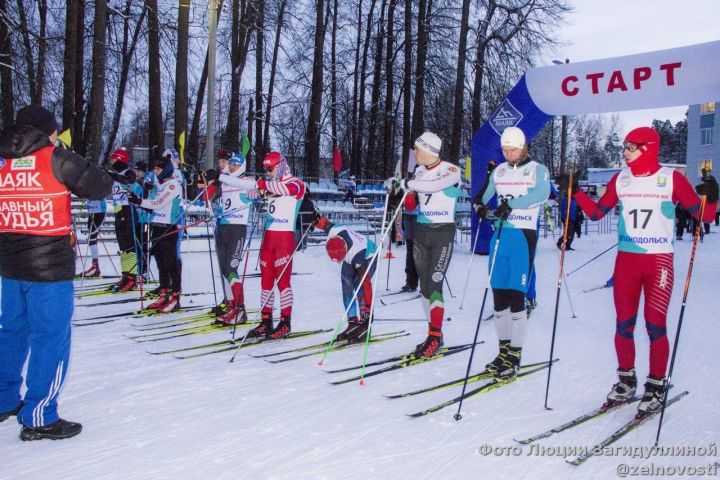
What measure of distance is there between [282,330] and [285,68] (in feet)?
71.1

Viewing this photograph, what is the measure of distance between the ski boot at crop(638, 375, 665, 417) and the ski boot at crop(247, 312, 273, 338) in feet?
11.6

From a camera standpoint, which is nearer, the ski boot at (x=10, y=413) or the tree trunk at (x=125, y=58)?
the ski boot at (x=10, y=413)

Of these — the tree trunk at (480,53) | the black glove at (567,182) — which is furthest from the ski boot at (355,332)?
the tree trunk at (480,53)

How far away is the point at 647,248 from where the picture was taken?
13.1ft

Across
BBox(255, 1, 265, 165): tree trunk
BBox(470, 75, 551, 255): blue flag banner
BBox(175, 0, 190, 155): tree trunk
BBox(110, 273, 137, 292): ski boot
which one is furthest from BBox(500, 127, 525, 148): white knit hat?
BBox(255, 1, 265, 165): tree trunk

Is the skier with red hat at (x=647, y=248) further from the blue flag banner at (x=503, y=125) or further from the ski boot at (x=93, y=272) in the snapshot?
the ski boot at (x=93, y=272)

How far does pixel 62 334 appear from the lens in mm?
3594

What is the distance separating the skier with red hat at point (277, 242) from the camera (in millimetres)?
6164

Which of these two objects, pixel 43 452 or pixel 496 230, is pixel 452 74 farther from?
pixel 43 452

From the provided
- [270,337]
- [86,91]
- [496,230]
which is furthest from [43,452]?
[86,91]

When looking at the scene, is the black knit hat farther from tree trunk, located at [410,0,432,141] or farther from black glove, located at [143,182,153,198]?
tree trunk, located at [410,0,432,141]

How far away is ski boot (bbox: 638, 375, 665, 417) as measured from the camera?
4000 millimetres

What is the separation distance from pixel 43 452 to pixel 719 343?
6027mm

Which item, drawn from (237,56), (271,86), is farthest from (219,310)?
(271,86)
